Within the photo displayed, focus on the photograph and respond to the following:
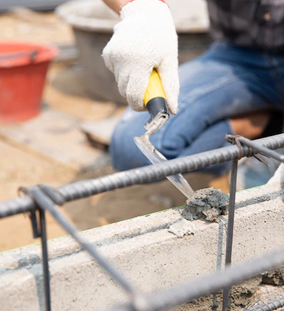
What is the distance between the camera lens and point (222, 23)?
7.21 feet

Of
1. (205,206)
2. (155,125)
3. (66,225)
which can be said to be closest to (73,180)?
(155,125)

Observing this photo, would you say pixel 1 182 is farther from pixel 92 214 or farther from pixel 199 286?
pixel 199 286

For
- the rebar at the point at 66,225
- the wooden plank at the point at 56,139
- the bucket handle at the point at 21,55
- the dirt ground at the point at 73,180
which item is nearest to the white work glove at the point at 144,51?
the rebar at the point at 66,225

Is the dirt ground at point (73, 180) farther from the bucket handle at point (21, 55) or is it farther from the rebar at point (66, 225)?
the rebar at point (66, 225)

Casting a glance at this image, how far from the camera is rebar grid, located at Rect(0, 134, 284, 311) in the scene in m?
0.65

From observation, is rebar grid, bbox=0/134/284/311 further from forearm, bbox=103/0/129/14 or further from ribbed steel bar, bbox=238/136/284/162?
forearm, bbox=103/0/129/14

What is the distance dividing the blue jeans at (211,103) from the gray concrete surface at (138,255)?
0.71 metres

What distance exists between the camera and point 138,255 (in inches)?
43.6

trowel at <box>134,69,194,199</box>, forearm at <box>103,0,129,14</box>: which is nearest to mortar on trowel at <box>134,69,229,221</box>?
trowel at <box>134,69,194,199</box>

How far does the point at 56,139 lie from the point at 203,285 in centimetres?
271

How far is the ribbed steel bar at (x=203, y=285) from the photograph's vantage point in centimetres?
64

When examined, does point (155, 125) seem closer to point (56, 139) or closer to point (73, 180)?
point (73, 180)

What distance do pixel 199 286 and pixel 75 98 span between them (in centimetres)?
364

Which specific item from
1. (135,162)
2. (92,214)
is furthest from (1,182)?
(135,162)
